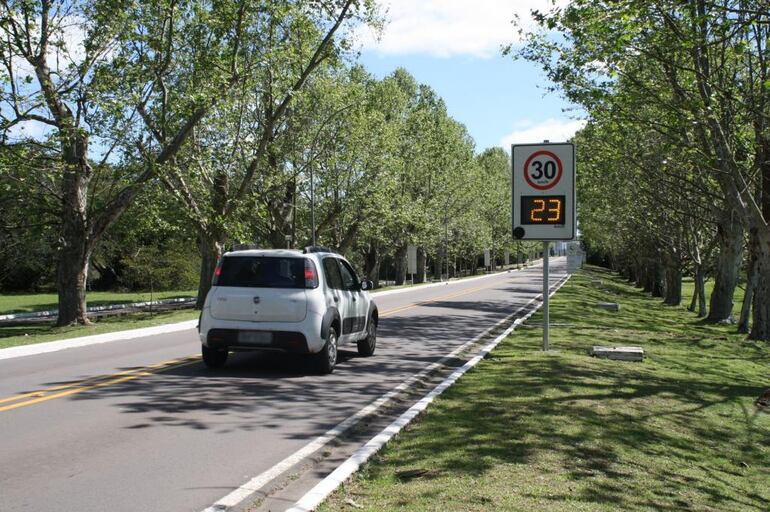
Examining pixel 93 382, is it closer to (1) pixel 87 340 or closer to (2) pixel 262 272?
(2) pixel 262 272

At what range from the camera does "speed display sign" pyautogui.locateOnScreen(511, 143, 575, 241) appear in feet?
39.4

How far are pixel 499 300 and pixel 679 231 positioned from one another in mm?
11359

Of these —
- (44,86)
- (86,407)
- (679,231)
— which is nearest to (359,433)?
(86,407)

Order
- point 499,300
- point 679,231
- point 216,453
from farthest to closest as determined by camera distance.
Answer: point 679,231 < point 499,300 < point 216,453

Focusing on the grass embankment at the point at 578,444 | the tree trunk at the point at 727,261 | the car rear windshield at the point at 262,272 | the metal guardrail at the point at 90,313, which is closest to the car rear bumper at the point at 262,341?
the car rear windshield at the point at 262,272

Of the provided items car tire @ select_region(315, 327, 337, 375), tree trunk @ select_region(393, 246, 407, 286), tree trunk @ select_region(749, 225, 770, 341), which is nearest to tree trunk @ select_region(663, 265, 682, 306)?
tree trunk @ select_region(749, 225, 770, 341)

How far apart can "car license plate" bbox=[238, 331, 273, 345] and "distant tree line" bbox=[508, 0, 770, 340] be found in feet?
23.4

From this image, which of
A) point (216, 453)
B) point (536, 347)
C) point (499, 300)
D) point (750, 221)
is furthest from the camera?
point (499, 300)

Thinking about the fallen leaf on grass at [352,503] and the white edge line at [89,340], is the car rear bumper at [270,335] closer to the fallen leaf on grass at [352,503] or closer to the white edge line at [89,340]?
the fallen leaf on grass at [352,503]

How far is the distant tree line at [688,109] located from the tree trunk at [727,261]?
0.04 metres

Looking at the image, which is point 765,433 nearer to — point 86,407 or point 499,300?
point 86,407

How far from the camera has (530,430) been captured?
6.91m

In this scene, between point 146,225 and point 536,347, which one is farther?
point 146,225

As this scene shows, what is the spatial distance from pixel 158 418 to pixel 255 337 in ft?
8.90
